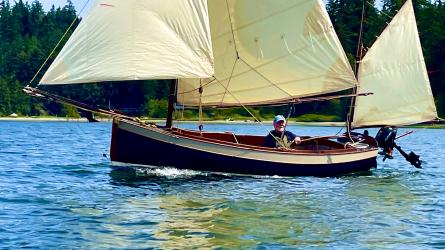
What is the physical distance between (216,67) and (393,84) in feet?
31.8

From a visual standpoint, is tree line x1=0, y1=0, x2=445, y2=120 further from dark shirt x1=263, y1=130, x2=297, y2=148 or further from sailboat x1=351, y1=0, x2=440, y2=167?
dark shirt x1=263, y1=130, x2=297, y2=148

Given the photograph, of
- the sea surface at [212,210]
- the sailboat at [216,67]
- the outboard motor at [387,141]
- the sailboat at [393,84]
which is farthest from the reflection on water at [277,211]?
the sailboat at [393,84]

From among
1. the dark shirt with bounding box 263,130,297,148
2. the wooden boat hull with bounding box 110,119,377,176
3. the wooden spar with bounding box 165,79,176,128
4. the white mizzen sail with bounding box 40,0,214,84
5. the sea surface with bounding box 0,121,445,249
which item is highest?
the white mizzen sail with bounding box 40,0,214,84

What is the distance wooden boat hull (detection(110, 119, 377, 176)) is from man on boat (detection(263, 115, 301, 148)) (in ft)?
2.48

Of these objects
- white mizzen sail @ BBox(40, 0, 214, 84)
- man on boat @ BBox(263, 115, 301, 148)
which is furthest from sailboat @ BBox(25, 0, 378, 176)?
man on boat @ BBox(263, 115, 301, 148)

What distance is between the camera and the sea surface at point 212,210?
1667cm

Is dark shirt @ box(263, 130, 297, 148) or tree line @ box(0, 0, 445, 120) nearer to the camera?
dark shirt @ box(263, 130, 297, 148)

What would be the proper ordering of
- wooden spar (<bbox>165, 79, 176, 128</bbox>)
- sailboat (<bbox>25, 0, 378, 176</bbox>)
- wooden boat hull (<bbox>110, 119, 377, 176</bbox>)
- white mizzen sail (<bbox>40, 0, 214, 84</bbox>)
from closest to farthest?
1. white mizzen sail (<bbox>40, 0, 214, 84</bbox>)
2. sailboat (<bbox>25, 0, 378, 176</bbox>)
3. wooden boat hull (<bbox>110, 119, 377, 176</bbox>)
4. wooden spar (<bbox>165, 79, 176, 128</bbox>)

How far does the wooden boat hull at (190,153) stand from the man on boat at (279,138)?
2.48 ft

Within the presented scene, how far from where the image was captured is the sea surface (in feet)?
54.7

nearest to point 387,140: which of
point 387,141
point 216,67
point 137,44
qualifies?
point 387,141

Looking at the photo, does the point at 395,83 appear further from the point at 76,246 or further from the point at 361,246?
the point at 76,246

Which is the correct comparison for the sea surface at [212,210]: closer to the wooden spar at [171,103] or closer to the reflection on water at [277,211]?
the reflection on water at [277,211]

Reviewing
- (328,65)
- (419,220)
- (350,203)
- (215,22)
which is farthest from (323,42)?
(419,220)
